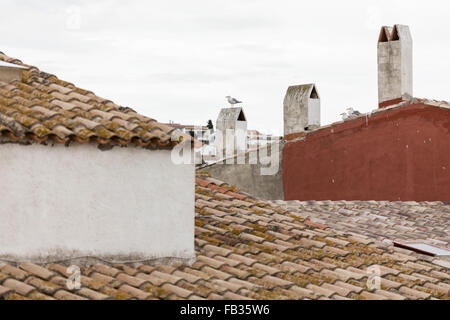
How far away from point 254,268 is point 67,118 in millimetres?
2384

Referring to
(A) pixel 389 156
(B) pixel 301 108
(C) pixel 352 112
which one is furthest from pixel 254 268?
(C) pixel 352 112

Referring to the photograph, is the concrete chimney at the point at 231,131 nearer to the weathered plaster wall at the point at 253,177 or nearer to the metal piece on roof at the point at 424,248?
the weathered plaster wall at the point at 253,177

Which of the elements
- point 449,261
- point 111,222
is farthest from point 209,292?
point 449,261

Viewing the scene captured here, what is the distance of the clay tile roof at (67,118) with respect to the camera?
21.9 feet

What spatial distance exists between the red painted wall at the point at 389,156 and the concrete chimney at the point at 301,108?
17.0 inches

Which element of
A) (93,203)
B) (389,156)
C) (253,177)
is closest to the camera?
(93,203)

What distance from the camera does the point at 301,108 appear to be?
714 inches

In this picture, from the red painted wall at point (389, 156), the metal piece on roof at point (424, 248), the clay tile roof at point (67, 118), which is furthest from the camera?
the red painted wall at point (389, 156)

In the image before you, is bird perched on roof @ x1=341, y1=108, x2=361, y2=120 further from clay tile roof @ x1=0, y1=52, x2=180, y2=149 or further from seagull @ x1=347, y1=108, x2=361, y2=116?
clay tile roof @ x1=0, y1=52, x2=180, y2=149

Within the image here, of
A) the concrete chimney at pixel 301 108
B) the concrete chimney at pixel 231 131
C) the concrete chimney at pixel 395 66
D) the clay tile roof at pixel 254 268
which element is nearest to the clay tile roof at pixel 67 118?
the clay tile roof at pixel 254 268

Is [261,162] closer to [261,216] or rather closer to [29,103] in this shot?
[261,216]

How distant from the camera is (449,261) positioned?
9758 mm

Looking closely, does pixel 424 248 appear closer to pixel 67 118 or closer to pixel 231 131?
pixel 67 118
